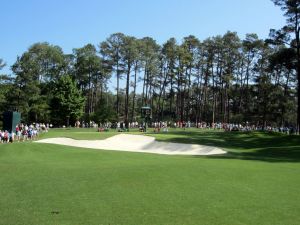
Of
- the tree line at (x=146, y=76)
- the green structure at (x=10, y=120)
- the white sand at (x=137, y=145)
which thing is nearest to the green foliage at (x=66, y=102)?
the tree line at (x=146, y=76)

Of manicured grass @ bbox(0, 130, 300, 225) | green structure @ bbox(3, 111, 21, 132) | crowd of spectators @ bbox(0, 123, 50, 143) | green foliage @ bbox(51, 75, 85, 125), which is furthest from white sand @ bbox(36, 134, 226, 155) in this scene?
green foliage @ bbox(51, 75, 85, 125)

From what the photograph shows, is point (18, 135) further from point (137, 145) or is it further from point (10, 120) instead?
point (137, 145)

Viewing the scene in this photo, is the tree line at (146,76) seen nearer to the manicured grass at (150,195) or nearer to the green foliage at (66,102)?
the green foliage at (66,102)

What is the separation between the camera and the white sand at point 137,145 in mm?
36438

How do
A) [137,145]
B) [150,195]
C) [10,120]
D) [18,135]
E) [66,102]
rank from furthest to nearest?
[66,102] → [10,120] → [137,145] → [18,135] → [150,195]

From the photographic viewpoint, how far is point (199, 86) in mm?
104125

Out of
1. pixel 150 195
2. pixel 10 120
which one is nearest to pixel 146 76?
pixel 10 120

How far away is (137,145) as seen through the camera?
40594 millimetres

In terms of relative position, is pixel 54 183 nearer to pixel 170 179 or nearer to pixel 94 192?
pixel 94 192

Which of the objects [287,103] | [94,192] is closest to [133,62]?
[287,103]

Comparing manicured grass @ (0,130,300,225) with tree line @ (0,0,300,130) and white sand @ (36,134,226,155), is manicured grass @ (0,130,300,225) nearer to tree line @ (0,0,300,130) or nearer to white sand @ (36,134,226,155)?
white sand @ (36,134,226,155)

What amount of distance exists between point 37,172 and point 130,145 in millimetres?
23966

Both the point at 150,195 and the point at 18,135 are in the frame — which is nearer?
the point at 150,195

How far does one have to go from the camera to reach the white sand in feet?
120
